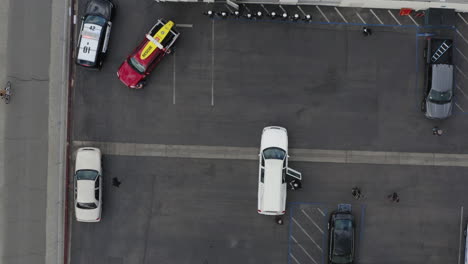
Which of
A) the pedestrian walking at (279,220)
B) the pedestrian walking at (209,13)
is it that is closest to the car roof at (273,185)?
the pedestrian walking at (279,220)

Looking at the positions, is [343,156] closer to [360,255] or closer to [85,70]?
[360,255]

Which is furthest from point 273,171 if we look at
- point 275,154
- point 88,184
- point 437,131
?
point 88,184

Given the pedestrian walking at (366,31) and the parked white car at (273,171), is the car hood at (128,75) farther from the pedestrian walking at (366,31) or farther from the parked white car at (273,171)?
the pedestrian walking at (366,31)

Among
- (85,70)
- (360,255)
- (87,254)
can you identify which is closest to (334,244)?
(360,255)

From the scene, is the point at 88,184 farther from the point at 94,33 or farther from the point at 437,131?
the point at 437,131

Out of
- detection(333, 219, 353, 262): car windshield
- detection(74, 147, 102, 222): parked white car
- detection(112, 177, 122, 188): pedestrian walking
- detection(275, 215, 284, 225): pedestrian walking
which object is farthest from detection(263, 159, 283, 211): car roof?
detection(74, 147, 102, 222): parked white car

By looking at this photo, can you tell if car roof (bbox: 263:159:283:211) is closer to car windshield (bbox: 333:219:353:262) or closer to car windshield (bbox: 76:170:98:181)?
car windshield (bbox: 333:219:353:262)
